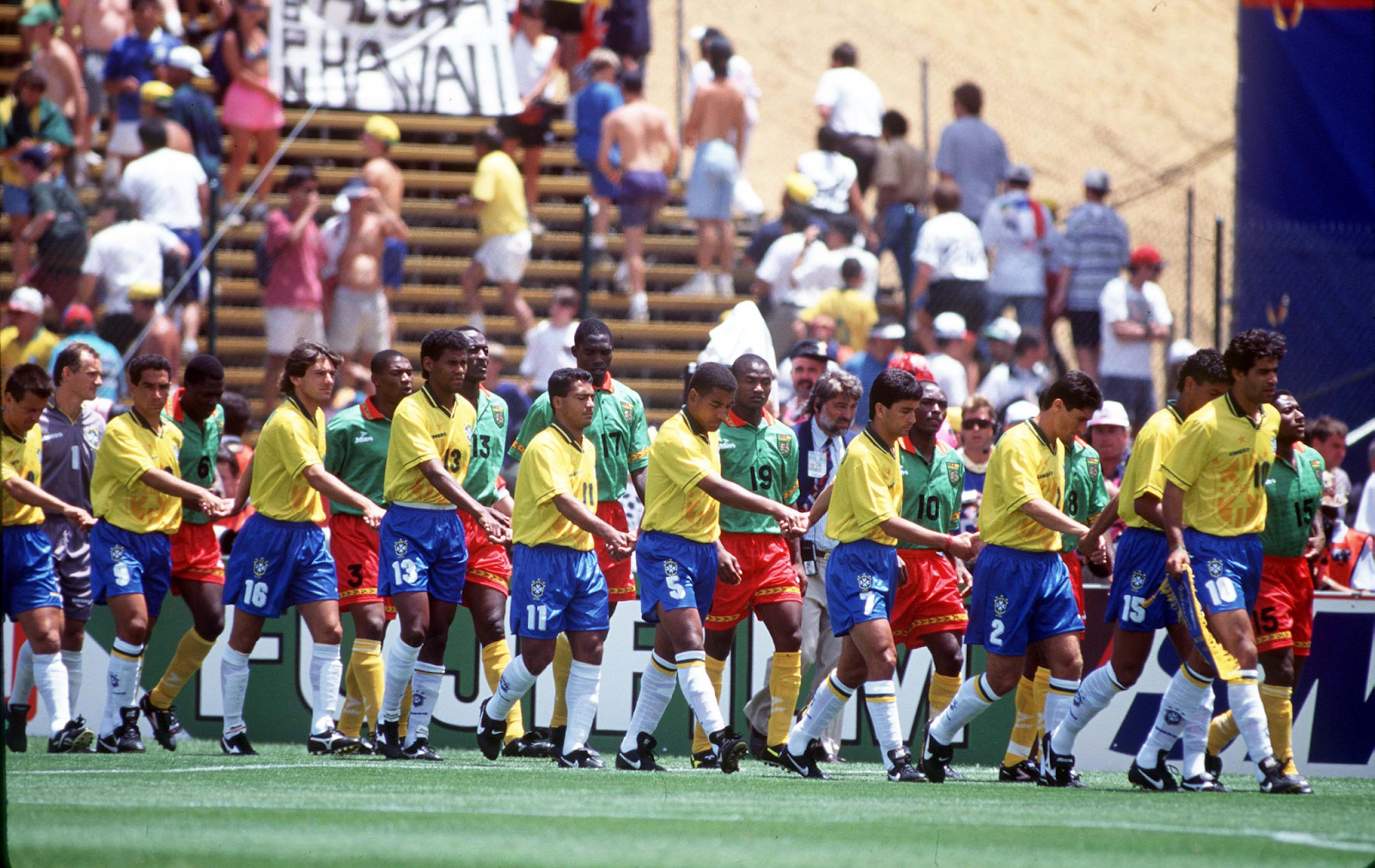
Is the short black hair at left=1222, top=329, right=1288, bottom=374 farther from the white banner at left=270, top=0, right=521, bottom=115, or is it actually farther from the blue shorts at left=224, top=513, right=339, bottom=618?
the white banner at left=270, top=0, right=521, bottom=115

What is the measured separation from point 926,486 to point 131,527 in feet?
14.7

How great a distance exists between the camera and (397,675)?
966 cm

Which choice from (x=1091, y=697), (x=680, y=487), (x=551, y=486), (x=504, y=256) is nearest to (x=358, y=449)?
(x=551, y=486)

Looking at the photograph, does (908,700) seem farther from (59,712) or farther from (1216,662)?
(59,712)

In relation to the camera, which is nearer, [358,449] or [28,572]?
[28,572]

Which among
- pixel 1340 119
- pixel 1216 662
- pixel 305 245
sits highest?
pixel 1340 119

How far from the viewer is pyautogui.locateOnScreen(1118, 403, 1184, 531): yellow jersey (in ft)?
29.8

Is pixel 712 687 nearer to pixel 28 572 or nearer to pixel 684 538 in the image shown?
pixel 684 538

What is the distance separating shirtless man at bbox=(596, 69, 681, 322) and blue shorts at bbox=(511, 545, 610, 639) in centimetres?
756

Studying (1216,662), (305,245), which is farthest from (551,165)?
(1216,662)

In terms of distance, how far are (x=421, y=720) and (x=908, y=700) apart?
327 cm

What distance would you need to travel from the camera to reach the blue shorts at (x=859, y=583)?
358 inches

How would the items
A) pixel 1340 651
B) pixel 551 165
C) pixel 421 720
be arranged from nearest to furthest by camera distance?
pixel 421 720 < pixel 1340 651 < pixel 551 165

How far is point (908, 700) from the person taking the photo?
11.4 m
